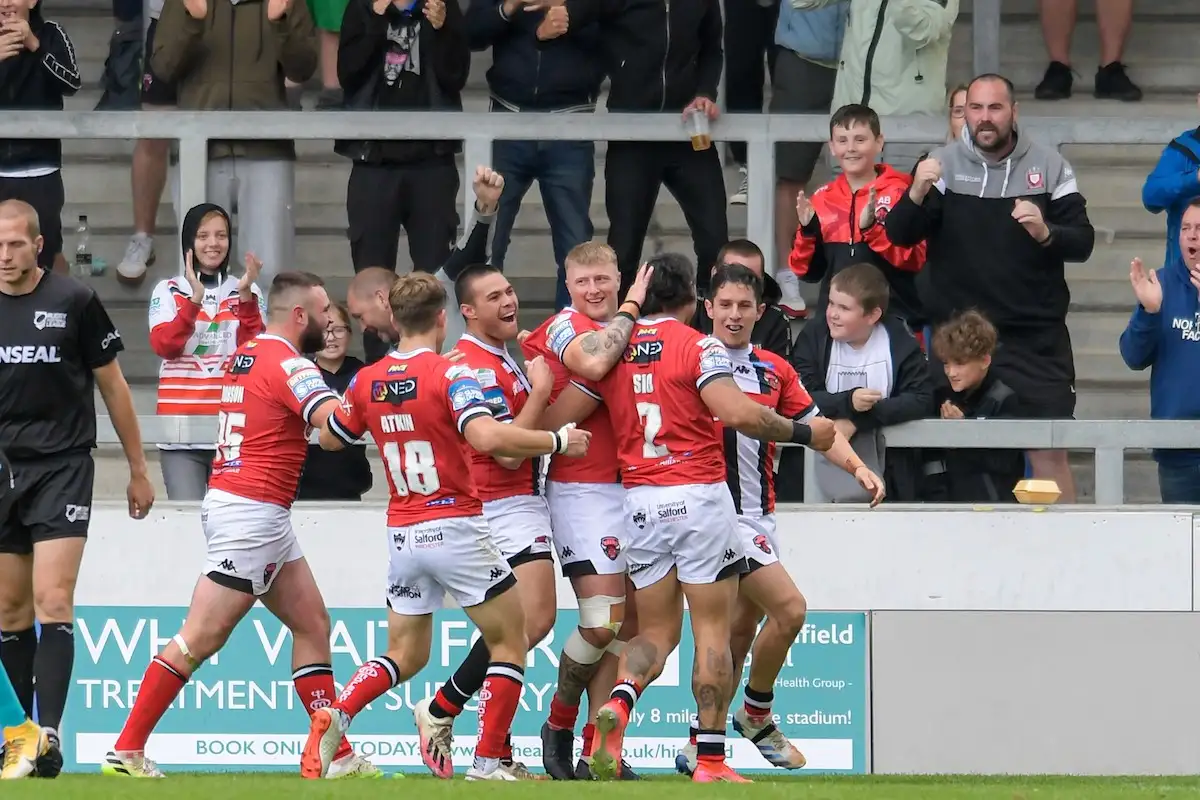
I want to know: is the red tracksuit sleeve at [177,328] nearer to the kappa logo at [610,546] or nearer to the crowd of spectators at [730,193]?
the crowd of spectators at [730,193]

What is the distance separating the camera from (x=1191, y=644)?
939 centimetres

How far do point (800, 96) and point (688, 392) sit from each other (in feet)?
10.8

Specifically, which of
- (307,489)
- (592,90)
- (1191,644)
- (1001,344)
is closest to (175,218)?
(307,489)

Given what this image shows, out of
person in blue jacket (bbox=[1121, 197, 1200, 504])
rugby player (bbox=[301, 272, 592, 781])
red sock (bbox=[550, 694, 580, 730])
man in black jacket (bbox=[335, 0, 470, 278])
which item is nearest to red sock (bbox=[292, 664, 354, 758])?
rugby player (bbox=[301, 272, 592, 781])

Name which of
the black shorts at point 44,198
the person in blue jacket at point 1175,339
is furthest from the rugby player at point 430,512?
the person in blue jacket at point 1175,339

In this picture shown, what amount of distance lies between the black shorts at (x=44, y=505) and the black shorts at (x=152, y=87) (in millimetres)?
3235

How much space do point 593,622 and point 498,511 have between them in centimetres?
58

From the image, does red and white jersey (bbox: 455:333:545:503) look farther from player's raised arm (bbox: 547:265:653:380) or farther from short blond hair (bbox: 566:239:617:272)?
short blond hair (bbox: 566:239:617:272)

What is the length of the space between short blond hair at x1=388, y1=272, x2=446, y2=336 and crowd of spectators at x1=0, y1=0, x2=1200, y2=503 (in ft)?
5.74

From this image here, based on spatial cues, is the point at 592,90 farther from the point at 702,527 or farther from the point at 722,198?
the point at 702,527

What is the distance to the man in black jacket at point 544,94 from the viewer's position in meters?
9.74

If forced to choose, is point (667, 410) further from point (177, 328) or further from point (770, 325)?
point (177, 328)

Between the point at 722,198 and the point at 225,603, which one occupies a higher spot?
the point at 722,198

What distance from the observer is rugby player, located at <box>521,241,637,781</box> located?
7.89 m
